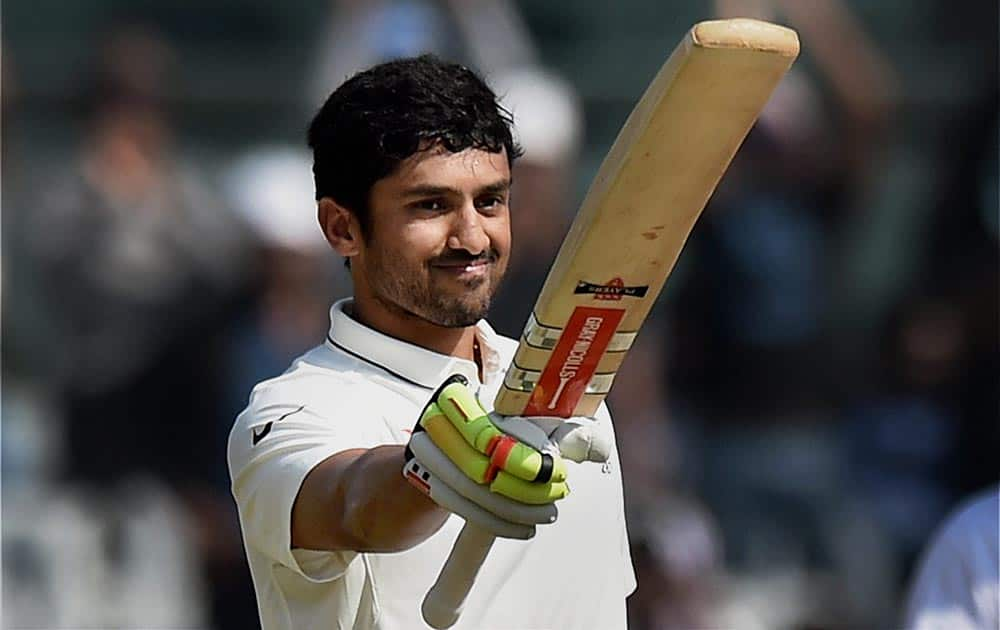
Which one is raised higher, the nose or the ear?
the nose

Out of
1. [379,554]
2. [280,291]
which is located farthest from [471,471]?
[280,291]

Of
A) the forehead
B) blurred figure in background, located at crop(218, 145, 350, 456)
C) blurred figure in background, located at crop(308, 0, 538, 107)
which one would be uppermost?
the forehead

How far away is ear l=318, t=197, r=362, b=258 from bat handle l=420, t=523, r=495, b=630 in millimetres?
586

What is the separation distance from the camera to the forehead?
260 centimetres

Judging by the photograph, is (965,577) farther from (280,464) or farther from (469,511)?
(469,511)

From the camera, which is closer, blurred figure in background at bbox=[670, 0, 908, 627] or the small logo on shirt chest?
the small logo on shirt chest

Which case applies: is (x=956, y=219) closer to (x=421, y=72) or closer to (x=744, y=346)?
(x=744, y=346)

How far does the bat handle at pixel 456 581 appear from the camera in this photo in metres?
2.29

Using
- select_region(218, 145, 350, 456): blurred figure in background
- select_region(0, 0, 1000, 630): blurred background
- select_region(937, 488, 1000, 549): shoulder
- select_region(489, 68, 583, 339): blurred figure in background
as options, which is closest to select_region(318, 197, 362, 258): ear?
select_region(937, 488, 1000, 549): shoulder

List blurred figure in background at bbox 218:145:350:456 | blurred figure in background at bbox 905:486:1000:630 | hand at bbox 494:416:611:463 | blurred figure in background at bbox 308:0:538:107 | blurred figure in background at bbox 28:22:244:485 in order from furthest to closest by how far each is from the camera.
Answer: blurred figure in background at bbox 308:0:538:107
blurred figure in background at bbox 28:22:244:485
blurred figure in background at bbox 218:145:350:456
blurred figure in background at bbox 905:486:1000:630
hand at bbox 494:416:611:463

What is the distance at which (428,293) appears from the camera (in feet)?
8.75

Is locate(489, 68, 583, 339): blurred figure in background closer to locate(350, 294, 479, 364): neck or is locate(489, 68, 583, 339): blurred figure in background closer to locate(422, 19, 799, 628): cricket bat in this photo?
locate(350, 294, 479, 364): neck

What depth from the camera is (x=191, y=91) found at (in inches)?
260

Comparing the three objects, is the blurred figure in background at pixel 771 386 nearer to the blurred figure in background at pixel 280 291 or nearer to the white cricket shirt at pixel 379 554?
the blurred figure in background at pixel 280 291
